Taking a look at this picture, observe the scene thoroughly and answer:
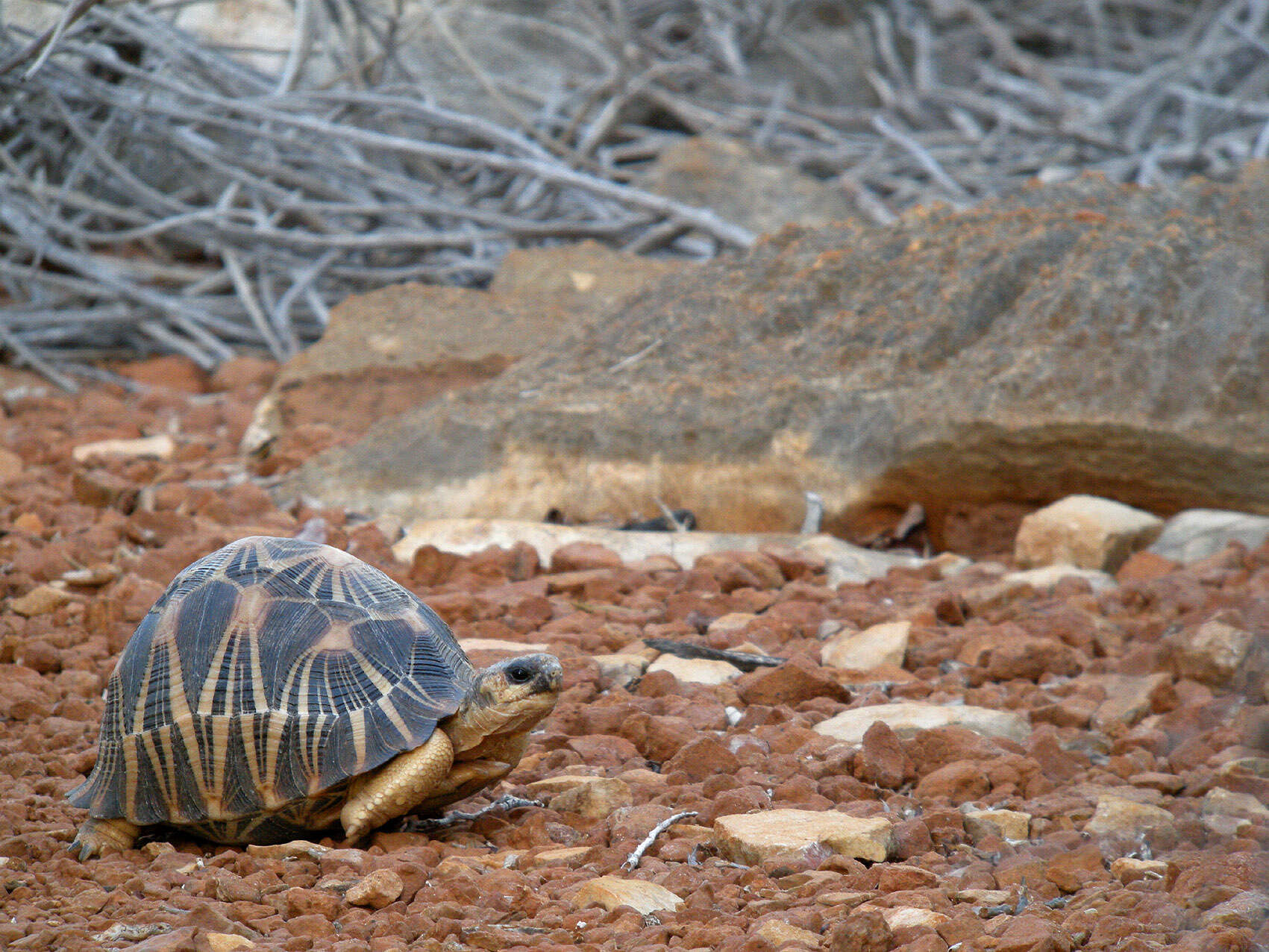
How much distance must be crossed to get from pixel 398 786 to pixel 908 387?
279 centimetres

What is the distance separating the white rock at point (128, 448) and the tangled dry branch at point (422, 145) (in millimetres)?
1189

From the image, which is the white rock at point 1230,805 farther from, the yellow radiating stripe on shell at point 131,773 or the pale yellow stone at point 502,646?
the yellow radiating stripe on shell at point 131,773

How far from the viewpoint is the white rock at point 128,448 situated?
5223mm

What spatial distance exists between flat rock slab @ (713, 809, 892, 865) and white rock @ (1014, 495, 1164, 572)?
81.7 inches

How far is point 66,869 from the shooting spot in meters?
2.25

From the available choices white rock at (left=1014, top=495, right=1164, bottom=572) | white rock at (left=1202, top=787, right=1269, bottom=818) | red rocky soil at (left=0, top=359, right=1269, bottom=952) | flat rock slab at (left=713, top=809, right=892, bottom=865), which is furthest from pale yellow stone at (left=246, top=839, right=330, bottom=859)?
white rock at (left=1014, top=495, right=1164, bottom=572)

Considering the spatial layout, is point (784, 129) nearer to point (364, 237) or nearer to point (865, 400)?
point (364, 237)

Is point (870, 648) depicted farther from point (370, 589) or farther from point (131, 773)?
point (131, 773)

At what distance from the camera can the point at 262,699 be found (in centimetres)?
236

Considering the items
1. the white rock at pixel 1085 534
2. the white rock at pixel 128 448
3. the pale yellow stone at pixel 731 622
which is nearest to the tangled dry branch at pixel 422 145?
the white rock at pixel 128 448

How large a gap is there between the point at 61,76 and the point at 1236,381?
567 centimetres

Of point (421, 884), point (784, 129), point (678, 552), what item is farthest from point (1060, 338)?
point (784, 129)

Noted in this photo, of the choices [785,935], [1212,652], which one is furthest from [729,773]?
[1212,652]

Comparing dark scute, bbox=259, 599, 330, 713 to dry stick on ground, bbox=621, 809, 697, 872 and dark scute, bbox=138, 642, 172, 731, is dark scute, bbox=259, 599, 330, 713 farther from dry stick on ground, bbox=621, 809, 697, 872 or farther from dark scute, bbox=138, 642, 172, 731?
dry stick on ground, bbox=621, 809, 697, 872
